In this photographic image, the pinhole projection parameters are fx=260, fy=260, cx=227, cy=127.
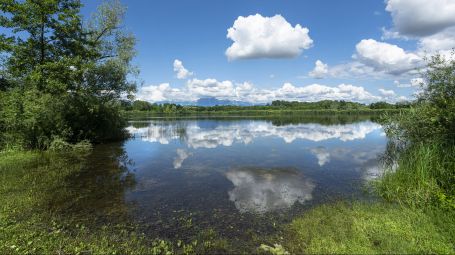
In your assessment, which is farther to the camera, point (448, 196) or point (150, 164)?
point (150, 164)

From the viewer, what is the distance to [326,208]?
31.7 feet

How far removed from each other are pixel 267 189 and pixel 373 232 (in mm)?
5984

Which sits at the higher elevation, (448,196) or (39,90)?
(39,90)

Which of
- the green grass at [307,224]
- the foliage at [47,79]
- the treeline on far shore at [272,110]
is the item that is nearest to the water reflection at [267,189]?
the green grass at [307,224]

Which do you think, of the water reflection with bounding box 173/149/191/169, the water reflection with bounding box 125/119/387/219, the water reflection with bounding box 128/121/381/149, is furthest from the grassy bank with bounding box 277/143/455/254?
the water reflection with bounding box 128/121/381/149

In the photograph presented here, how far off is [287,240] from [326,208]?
9.95 feet

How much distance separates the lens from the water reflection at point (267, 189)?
34.7 ft

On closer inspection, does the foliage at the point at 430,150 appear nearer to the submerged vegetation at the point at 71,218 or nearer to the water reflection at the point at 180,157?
the submerged vegetation at the point at 71,218

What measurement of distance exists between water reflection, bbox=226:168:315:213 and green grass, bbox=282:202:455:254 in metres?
1.92

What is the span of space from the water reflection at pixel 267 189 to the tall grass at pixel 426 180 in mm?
3307

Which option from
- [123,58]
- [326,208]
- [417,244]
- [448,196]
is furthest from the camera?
[123,58]

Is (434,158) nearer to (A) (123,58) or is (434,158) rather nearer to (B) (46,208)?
(B) (46,208)

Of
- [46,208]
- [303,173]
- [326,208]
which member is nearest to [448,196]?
[326,208]

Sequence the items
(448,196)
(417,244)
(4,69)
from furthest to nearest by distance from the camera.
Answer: (4,69) < (448,196) < (417,244)
